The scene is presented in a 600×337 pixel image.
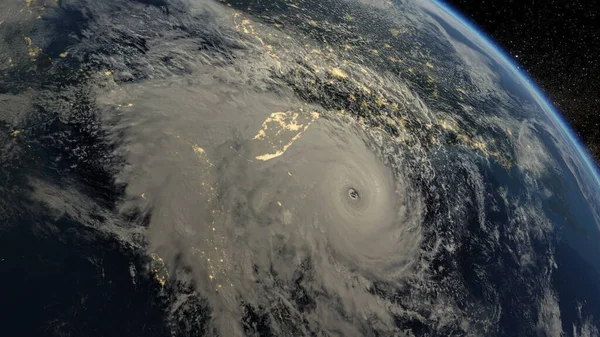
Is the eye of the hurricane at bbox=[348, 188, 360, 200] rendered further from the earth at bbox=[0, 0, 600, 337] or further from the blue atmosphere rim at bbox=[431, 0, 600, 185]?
the blue atmosphere rim at bbox=[431, 0, 600, 185]

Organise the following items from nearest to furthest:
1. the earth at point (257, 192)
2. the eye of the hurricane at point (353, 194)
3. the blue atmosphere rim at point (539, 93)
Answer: the earth at point (257, 192), the eye of the hurricane at point (353, 194), the blue atmosphere rim at point (539, 93)

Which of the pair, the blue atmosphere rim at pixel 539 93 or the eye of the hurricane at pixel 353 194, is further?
the blue atmosphere rim at pixel 539 93

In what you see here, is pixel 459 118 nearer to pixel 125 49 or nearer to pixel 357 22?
pixel 357 22

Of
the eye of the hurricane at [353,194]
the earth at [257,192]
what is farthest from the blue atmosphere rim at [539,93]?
the eye of the hurricane at [353,194]

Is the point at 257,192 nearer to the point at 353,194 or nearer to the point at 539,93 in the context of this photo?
the point at 353,194

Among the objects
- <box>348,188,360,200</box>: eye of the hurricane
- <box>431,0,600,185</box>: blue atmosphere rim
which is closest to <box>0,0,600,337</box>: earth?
<box>348,188,360,200</box>: eye of the hurricane

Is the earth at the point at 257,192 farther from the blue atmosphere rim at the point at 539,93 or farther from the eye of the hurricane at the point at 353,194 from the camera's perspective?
the blue atmosphere rim at the point at 539,93

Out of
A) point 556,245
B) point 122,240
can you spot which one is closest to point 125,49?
point 122,240
